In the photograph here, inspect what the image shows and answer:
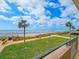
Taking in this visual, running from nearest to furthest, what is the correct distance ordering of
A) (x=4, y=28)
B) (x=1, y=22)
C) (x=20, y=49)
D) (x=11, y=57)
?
(x=4, y=28)
(x=1, y=22)
(x=11, y=57)
(x=20, y=49)

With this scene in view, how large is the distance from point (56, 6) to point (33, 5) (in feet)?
7.90

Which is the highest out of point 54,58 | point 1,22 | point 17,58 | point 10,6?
point 10,6

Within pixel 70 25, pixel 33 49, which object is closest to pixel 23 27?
pixel 33 49

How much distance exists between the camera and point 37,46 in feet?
36.6

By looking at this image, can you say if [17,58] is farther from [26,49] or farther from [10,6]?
[10,6]

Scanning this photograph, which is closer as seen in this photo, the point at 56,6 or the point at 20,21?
the point at 20,21

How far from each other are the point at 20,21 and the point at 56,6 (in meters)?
4.48

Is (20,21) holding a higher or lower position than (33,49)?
higher

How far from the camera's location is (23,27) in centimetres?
680

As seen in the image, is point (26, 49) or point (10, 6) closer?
point (10, 6)

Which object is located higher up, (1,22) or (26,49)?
(1,22)

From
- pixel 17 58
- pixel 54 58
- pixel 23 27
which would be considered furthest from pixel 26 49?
pixel 54 58

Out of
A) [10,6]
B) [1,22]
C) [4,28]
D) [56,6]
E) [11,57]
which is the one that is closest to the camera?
[4,28]

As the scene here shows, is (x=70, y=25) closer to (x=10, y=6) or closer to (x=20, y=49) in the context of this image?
(x=20, y=49)
